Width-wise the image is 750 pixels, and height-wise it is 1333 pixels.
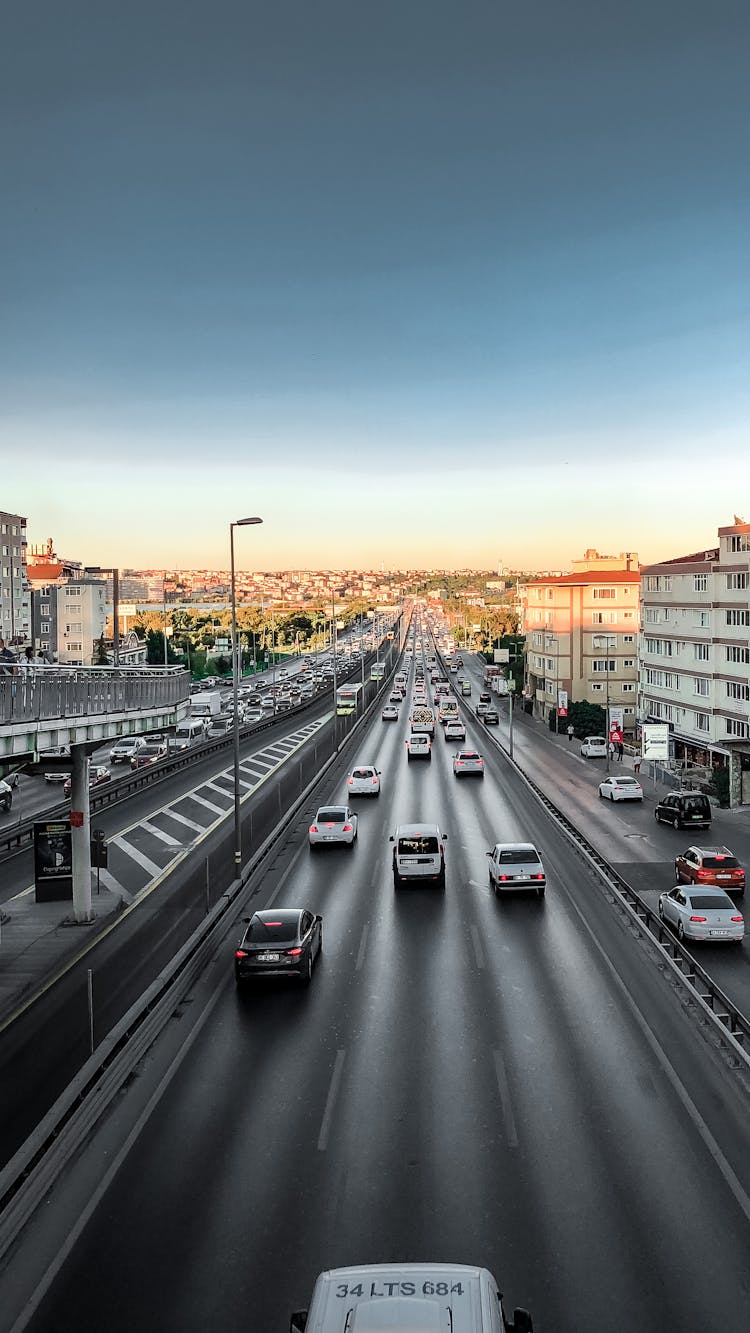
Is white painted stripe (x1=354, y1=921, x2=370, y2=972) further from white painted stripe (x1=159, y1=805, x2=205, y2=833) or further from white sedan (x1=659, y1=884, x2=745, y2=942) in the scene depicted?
white painted stripe (x1=159, y1=805, x2=205, y2=833)

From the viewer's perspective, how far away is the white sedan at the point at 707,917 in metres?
19.4

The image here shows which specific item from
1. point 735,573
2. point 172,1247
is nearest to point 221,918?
point 172,1247

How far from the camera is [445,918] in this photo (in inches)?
872

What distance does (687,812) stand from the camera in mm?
35062

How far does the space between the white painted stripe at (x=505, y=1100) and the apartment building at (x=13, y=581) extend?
274 ft

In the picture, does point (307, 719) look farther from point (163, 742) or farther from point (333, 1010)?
point (333, 1010)

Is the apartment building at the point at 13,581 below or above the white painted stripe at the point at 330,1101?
above

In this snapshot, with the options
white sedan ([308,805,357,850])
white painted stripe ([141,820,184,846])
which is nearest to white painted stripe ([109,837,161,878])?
white painted stripe ([141,820,184,846])

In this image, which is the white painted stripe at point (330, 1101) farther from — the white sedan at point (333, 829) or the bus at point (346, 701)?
the bus at point (346, 701)

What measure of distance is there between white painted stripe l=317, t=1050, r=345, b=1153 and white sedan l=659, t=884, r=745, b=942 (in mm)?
8962

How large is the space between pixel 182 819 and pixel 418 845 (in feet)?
49.5

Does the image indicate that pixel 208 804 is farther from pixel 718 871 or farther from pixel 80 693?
pixel 718 871

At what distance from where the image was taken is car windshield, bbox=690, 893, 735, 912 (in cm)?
1969

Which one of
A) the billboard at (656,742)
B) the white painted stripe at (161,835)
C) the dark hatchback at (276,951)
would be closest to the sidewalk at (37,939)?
the dark hatchback at (276,951)
